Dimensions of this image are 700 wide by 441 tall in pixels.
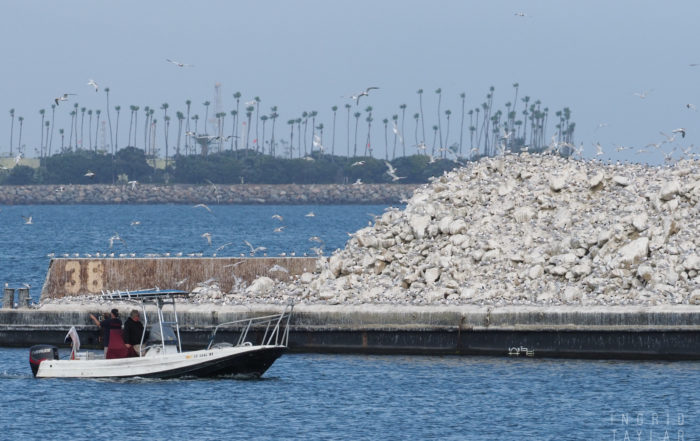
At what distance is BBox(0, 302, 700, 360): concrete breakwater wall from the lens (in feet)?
109

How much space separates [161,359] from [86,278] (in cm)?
1012

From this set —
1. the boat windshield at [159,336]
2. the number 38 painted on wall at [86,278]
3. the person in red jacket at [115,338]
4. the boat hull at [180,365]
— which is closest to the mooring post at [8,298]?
the number 38 painted on wall at [86,278]

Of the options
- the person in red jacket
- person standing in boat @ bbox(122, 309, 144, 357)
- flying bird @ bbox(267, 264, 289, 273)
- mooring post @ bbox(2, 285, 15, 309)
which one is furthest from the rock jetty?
the person in red jacket

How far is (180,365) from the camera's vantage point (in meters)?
31.9

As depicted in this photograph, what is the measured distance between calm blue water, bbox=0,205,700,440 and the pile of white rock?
2630mm

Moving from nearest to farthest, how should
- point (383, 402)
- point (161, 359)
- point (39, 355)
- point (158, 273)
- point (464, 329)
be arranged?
point (383, 402), point (161, 359), point (39, 355), point (464, 329), point (158, 273)

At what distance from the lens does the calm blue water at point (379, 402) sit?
26859 millimetres

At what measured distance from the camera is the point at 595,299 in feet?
115

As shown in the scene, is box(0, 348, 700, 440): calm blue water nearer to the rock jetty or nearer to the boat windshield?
the boat windshield

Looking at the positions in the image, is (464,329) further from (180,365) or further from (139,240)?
(139,240)

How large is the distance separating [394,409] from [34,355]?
924 centimetres

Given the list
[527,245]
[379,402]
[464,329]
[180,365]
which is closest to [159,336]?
[180,365]

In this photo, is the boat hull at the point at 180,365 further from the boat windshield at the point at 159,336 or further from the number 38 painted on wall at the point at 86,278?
the number 38 painted on wall at the point at 86,278

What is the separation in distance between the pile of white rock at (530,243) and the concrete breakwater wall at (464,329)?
1.38 m
